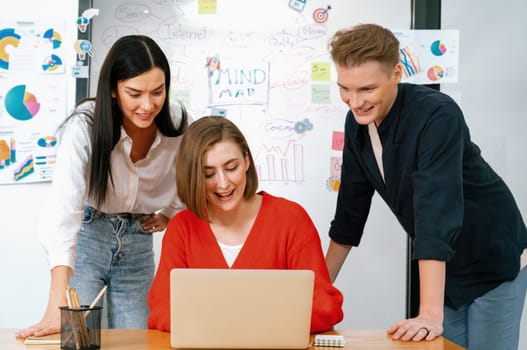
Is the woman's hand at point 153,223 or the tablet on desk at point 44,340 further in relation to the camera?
the woman's hand at point 153,223

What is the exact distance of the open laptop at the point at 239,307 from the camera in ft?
4.40

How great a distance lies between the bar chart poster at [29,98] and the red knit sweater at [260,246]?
58.0 inches

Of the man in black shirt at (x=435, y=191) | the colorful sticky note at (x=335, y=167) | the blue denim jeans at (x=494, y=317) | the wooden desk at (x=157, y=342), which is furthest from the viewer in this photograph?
the colorful sticky note at (x=335, y=167)

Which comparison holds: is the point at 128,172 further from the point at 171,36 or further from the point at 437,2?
the point at 437,2

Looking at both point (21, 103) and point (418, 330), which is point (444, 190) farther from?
point (21, 103)

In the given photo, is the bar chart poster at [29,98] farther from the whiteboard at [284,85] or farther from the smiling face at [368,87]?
the smiling face at [368,87]

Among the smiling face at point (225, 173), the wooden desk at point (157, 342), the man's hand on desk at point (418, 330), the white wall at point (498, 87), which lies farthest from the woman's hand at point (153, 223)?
the white wall at point (498, 87)

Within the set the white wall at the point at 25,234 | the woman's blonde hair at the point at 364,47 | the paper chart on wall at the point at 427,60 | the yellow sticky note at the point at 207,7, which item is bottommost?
the white wall at the point at 25,234

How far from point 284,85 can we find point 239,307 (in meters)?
1.82

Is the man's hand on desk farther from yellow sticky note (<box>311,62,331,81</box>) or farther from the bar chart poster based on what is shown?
the bar chart poster

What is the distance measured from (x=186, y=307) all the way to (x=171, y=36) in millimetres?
1948

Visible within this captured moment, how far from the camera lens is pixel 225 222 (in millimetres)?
1865

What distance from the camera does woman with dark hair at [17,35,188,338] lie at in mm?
1787

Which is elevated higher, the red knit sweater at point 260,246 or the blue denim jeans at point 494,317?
the red knit sweater at point 260,246
